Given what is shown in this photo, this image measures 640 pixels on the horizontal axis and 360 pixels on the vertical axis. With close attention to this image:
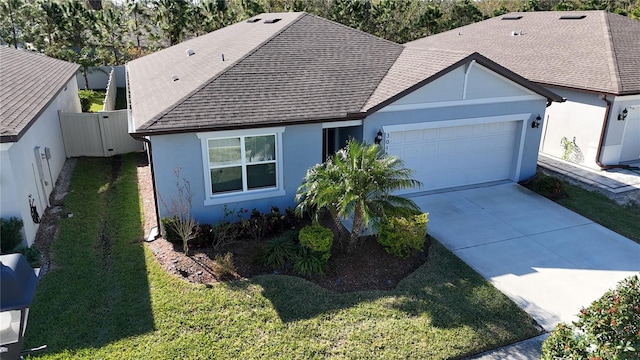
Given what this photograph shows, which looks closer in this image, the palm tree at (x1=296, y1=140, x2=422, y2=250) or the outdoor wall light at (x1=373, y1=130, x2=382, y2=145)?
the palm tree at (x1=296, y1=140, x2=422, y2=250)

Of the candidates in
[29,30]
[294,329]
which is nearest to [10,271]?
[294,329]

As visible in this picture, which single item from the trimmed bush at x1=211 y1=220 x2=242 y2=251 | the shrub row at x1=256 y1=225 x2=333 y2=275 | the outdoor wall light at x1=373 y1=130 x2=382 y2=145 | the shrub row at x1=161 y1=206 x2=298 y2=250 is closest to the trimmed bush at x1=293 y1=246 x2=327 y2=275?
the shrub row at x1=256 y1=225 x2=333 y2=275

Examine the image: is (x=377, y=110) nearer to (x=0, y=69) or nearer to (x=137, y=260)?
(x=137, y=260)

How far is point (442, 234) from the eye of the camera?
39.4ft

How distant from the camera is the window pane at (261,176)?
480 inches

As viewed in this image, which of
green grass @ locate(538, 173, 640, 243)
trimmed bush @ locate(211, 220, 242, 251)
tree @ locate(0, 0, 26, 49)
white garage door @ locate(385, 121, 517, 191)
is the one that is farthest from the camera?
tree @ locate(0, 0, 26, 49)

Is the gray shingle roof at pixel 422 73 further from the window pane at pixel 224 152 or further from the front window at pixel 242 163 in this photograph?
the window pane at pixel 224 152

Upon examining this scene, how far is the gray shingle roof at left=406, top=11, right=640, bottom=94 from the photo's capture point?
1714cm

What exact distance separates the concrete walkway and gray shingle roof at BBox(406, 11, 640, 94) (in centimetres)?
613

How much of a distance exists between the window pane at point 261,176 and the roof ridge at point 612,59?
1237cm

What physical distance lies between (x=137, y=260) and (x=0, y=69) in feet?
31.4

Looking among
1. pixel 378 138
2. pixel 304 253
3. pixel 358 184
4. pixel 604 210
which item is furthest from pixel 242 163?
pixel 604 210

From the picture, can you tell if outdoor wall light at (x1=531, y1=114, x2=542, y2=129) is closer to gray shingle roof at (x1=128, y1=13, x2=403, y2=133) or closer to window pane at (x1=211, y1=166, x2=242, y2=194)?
gray shingle roof at (x1=128, y1=13, x2=403, y2=133)

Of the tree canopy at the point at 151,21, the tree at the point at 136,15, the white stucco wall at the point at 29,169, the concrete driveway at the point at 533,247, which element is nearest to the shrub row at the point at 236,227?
the white stucco wall at the point at 29,169
